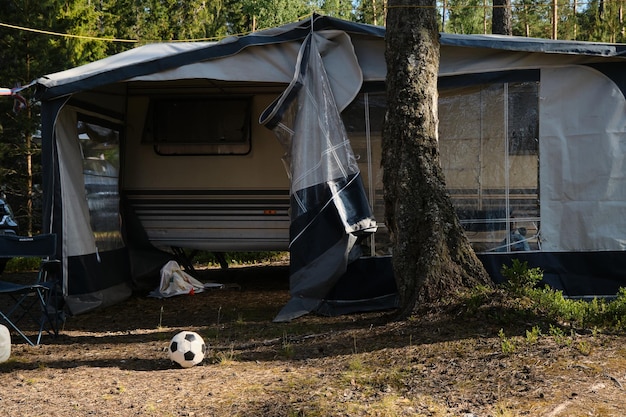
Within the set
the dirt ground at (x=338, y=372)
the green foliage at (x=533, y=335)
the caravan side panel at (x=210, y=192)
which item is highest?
the caravan side panel at (x=210, y=192)

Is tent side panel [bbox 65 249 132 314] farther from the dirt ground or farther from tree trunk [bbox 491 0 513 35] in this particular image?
tree trunk [bbox 491 0 513 35]

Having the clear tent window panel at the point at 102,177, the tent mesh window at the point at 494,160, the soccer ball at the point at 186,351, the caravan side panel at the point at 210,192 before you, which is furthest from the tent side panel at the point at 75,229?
the tent mesh window at the point at 494,160

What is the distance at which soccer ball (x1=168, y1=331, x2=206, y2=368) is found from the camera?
498cm

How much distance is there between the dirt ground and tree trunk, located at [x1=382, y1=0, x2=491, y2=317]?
34 cm

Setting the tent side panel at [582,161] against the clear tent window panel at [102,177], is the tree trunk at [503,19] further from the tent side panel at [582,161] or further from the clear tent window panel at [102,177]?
the clear tent window panel at [102,177]

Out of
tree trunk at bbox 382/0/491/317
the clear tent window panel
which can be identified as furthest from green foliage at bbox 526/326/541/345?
the clear tent window panel

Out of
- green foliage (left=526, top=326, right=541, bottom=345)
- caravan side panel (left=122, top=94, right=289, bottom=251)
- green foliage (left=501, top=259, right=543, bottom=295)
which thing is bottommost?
green foliage (left=526, top=326, right=541, bottom=345)

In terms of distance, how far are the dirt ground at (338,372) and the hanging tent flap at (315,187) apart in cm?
50

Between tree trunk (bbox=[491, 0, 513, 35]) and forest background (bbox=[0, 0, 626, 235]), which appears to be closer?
forest background (bbox=[0, 0, 626, 235])

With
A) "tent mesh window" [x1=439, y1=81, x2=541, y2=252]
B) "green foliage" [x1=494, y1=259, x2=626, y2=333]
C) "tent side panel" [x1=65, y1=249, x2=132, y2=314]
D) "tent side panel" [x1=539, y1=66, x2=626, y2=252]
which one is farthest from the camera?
"tent side panel" [x1=65, y1=249, x2=132, y2=314]

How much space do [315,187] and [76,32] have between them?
7.98 m

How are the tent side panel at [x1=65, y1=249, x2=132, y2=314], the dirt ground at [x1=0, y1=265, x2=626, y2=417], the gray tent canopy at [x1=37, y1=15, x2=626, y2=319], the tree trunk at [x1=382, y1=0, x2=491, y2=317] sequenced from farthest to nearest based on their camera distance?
the tent side panel at [x1=65, y1=249, x2=132, y2=314]
the gray tent canopy at [x1=37, y1=15, x2=626, y2=319]
the tree trunk at [x1=382, y1=0, x2=491, y2=317]
the dirt ground at [x1=0, y1=265, x2=626, y2=417]

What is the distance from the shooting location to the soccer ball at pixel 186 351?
498 cm

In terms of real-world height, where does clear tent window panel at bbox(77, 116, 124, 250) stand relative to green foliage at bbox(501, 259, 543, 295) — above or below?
above
